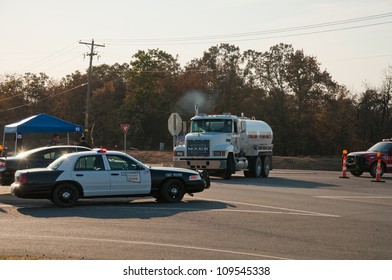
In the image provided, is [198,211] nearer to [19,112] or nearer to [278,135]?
[278,135]

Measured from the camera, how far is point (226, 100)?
258 feet

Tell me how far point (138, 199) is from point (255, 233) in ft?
24.4

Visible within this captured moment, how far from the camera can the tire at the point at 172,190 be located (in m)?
19.1

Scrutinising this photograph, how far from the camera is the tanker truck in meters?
30.2

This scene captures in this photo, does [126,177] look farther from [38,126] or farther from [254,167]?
[254,167]

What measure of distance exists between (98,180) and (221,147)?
12243 mm

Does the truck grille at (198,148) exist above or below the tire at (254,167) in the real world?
above

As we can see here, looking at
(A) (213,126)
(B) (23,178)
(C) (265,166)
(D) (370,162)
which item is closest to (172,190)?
(B) (23,178)

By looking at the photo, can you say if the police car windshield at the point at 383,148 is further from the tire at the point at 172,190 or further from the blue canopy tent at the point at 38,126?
the tire at the point at 172,190

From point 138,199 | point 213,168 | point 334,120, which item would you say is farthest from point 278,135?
point 138,199

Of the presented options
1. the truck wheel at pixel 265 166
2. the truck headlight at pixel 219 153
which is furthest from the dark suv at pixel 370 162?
the truck headlight at pixel 219 153

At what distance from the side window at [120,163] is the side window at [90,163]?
0.26 m

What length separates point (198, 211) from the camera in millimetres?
17406

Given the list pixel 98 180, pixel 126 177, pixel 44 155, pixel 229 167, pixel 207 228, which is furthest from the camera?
pixel 229 167
